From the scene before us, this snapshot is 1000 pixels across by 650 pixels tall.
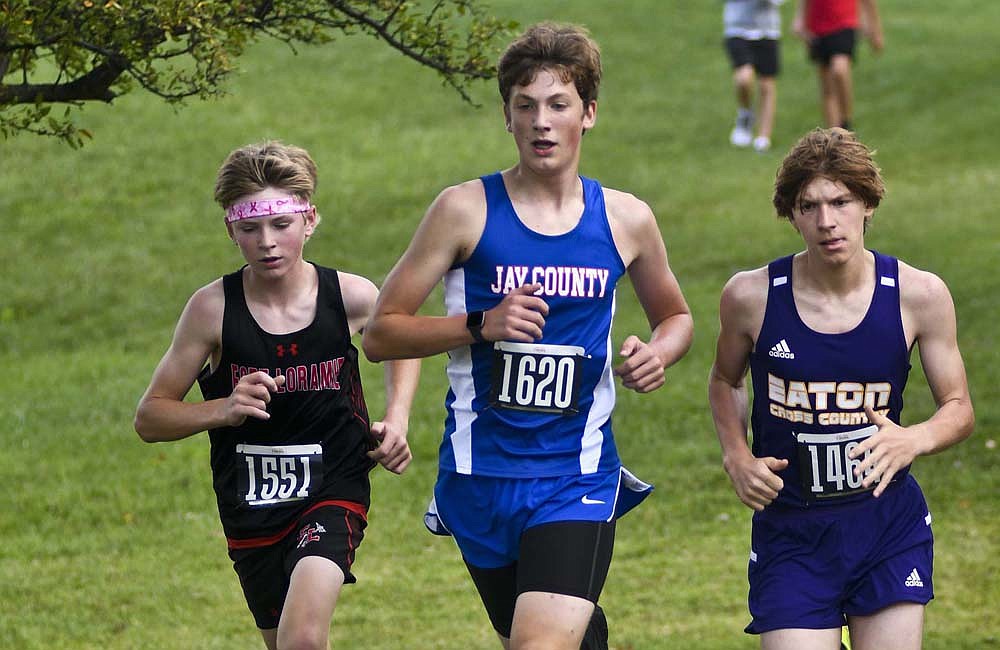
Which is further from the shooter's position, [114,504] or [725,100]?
[725,100]

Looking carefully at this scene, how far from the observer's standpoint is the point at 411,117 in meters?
19.9

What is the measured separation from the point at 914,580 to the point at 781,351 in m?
0.79

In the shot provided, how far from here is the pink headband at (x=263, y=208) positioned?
5410mm

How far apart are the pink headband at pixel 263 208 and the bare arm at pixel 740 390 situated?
144 centimetres

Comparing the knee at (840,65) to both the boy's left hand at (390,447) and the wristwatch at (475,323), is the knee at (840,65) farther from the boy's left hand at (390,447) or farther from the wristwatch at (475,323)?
the wristwatch at (475,323)

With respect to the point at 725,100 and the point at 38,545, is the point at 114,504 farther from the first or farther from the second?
the point at 725,100

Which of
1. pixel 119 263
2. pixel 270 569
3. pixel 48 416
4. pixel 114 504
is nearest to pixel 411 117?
pixel 119 263

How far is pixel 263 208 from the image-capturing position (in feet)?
17.7

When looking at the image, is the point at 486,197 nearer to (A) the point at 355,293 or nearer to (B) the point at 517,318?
(B) the point at 517,318

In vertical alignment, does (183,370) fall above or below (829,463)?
above

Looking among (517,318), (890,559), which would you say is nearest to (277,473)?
(517,318)

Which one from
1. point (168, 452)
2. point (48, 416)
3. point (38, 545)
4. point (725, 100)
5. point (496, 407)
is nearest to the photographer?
point (496, 407)

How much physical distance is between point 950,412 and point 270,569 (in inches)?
89.2

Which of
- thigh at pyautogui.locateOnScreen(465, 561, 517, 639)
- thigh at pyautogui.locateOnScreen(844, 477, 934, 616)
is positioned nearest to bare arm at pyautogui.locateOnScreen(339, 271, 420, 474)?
thigh at pyautogui.locateOnScreen(465, 561, 517, 639)
